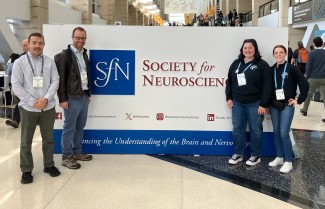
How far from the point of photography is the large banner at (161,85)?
14.7ft

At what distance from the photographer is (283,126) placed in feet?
12.9

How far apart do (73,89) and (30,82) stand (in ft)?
1.82

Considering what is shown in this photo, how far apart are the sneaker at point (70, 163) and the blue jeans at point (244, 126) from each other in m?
1.96

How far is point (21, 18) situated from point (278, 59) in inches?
379

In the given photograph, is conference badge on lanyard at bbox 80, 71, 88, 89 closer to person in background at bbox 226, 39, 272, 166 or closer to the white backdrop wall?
person in background at bbox 226, 39, 272, 166

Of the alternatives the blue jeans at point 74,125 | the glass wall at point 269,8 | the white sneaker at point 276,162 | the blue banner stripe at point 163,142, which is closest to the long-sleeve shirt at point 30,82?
the blue jeans at point 74,125

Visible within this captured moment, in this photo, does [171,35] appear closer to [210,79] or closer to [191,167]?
[210,79]

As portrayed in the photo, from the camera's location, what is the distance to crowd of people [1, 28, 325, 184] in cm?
352

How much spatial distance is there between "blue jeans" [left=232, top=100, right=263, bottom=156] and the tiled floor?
0.84 ft

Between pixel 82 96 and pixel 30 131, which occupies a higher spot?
pixel 82 96

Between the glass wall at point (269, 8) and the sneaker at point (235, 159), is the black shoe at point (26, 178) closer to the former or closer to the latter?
the sneaker at point (235, 159)

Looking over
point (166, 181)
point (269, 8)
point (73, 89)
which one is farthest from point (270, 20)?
point (166, 181)

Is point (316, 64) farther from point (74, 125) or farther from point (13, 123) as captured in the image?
point (13, 123)

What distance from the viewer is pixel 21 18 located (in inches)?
439
